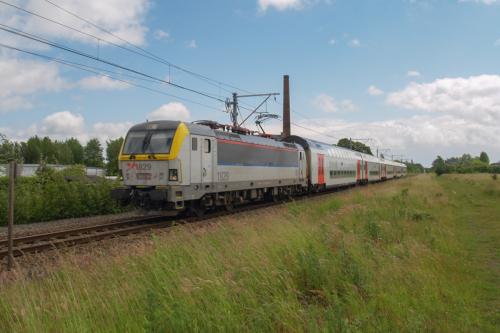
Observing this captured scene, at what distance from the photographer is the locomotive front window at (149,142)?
13508 mm

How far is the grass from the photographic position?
14.7 ft

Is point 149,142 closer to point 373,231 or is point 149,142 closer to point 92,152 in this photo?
point 373,231

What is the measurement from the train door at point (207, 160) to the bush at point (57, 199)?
5.59 meters

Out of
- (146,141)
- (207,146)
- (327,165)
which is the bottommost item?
(327,165)

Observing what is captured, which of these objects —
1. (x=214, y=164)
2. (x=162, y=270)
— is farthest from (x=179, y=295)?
(x=214, y=164)

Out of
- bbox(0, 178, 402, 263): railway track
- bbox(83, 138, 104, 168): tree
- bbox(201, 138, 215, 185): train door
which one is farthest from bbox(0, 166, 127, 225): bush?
bbox(83, 138, 104, 168): tree

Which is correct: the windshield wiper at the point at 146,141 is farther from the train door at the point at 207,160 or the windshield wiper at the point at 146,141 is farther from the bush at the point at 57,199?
the bush at the point at 57,199

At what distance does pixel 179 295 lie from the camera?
16.6 feet

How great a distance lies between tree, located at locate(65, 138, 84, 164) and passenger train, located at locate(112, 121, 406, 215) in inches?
5213

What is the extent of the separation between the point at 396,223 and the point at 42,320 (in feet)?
34.0

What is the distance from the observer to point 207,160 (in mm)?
14766

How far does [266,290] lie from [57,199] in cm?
1337

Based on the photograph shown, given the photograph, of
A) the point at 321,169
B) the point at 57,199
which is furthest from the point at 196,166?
the point at 321,169

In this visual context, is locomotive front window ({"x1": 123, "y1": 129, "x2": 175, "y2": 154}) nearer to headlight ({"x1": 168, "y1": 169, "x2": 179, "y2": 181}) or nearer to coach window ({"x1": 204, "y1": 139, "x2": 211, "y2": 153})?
headlight ({"x1": 168, "y1": 169, "x2": 179, "y2": 181})
